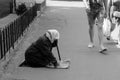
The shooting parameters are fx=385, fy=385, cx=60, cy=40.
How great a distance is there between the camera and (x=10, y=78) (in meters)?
7.57

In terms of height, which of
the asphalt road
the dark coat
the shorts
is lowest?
the asphalt road

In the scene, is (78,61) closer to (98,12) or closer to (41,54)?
(41,54)

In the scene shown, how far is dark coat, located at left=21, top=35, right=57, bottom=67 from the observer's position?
27.3ft

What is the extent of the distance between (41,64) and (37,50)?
0.32 meters

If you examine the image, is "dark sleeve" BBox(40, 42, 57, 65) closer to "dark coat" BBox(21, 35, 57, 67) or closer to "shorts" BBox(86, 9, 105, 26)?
"dark coat" BBox(21, 35, 57, 67)

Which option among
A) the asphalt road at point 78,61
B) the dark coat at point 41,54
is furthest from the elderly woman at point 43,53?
the asphalt road at point 78,61

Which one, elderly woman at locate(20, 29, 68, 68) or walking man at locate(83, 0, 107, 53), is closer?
elderly woman at locate(20, 29, 68, 68)

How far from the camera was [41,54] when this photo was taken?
8367 mm

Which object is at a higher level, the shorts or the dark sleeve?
the shorts

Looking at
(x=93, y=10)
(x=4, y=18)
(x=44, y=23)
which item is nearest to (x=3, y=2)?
(x=4, y=18)

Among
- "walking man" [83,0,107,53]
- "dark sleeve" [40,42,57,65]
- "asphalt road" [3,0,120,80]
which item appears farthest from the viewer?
"walking man" [83,0,107,53]

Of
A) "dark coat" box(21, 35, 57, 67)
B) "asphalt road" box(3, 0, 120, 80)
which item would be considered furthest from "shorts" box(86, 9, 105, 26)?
"dark coat" box(21, 35, 57, 67)

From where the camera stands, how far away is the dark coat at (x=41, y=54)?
831 cm

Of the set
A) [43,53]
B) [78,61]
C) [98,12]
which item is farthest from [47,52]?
[98,12]
